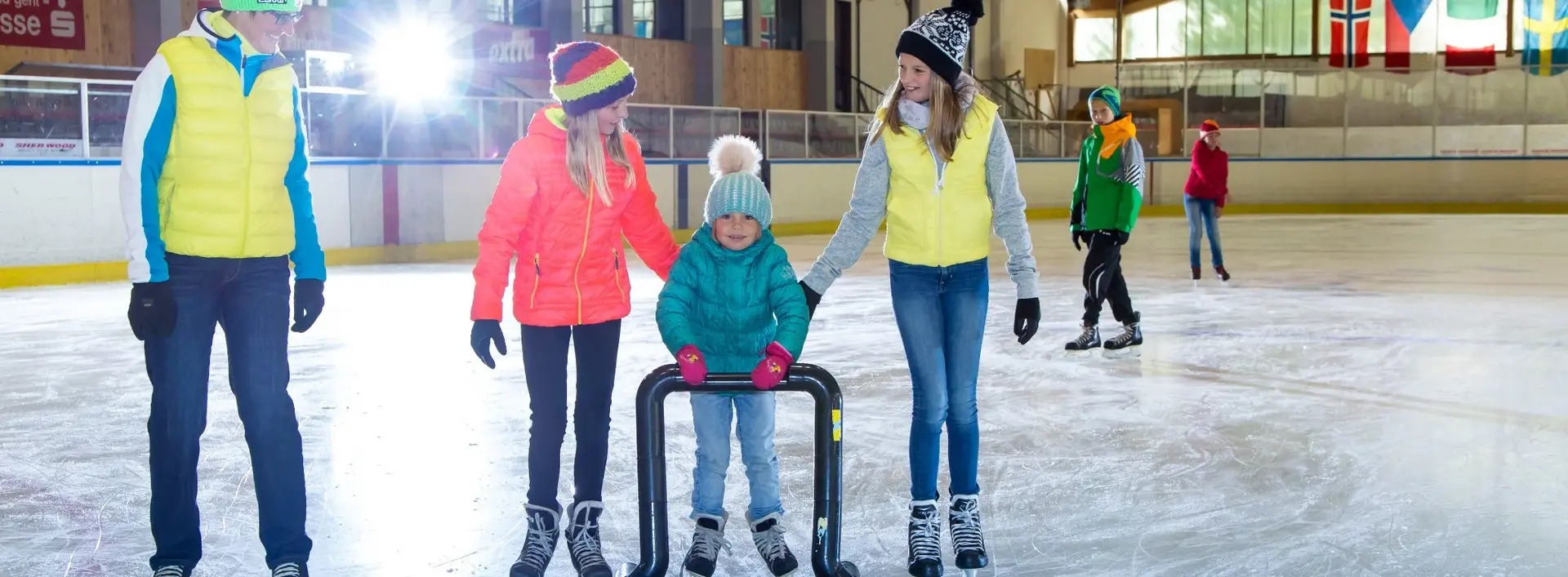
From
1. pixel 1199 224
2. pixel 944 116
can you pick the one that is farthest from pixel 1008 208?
pixel 1199 224

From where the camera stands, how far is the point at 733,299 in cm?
289

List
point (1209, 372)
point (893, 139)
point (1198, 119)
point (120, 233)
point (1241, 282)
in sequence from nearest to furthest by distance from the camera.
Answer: point (893, 139) → point (1209, 372) → point (1241, 282) → point (120, 233) → point (1198, 119)

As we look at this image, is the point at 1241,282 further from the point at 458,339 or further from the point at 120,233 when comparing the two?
the point at 120,233

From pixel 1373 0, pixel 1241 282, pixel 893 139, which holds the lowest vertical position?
pixel 1241 282

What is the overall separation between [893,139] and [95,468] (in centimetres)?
254

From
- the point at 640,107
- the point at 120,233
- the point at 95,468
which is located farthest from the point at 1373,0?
the point at 95,468

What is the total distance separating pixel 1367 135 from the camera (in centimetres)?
2228

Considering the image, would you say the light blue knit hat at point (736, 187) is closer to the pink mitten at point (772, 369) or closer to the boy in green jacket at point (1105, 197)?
the pink mitten at point (772, 369)

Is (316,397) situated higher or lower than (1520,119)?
lower

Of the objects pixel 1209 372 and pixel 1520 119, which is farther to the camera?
pixel 1520 119

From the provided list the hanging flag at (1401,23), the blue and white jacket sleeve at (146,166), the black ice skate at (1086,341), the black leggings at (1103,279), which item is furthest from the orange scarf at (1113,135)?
the hanging flag at (1401,23)

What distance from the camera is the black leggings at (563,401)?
9.65 ft

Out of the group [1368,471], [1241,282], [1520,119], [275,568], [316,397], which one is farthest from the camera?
[1520,119]

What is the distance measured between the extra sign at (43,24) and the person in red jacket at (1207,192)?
10220mm
